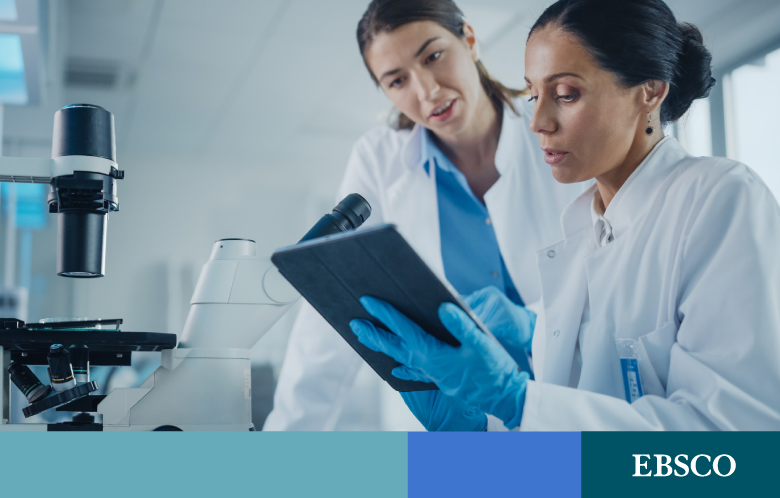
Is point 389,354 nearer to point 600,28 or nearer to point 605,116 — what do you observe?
point 605,116

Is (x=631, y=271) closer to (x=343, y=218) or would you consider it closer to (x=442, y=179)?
(x=343, y=218)

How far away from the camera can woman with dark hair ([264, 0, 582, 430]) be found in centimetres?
158

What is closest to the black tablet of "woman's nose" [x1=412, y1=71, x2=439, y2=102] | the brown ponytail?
"woman's nose" [x1=412, y1=71, x2=439, y2=102]

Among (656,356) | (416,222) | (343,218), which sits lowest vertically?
(656,356)

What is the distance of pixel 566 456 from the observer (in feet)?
1.71

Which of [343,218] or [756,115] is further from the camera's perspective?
[756,115]

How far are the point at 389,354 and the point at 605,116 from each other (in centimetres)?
60

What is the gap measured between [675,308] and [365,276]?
1.75 feet

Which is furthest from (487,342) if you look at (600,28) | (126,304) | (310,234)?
(126,304)

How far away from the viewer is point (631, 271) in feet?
3.40

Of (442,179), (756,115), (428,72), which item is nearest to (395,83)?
(428,72)

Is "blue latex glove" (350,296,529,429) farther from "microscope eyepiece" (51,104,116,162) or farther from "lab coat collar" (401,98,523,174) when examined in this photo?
"lab coat collar" (401,98,523,174)

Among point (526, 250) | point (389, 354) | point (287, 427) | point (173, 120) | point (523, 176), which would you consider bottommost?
point (287, 427)

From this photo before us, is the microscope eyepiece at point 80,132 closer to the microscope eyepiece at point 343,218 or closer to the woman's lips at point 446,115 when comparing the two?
the microscope eyepiece at point 343,218
